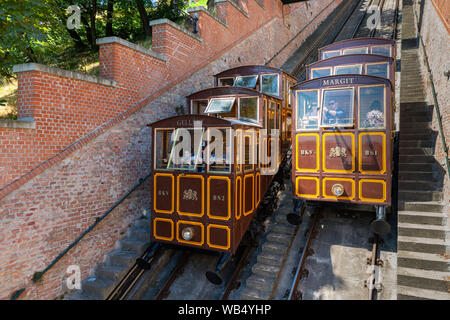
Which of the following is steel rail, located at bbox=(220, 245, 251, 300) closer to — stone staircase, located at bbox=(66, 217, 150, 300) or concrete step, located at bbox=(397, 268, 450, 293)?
stone staircase, located at bbox=(66, 217, 150, 300)

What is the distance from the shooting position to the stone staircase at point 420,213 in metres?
5.48

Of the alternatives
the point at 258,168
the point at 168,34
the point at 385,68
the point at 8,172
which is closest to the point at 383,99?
the point at 385,68

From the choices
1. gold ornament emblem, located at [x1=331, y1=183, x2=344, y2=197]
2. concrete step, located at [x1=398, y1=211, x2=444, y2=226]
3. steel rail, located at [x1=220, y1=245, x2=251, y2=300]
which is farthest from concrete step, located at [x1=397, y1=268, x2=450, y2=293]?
steel rail, located at [x1=220, y1=245, x2=251, y2=300]

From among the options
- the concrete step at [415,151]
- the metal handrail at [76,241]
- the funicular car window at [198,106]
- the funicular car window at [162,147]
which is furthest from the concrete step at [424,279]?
the metal handrail at [76,241]

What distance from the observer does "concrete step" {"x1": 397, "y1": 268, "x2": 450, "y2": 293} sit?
534cm

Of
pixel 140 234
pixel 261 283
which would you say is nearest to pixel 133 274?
pixel 140 234

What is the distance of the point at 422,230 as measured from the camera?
6359 mm

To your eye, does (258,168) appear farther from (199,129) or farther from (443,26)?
(443,26)

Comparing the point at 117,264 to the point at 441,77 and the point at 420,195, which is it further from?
the point at 441,77

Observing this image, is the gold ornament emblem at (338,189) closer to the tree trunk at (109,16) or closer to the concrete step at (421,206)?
the concrete step at (421,206)

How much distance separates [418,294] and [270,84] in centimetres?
663

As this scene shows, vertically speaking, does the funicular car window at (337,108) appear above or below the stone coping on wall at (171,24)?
below

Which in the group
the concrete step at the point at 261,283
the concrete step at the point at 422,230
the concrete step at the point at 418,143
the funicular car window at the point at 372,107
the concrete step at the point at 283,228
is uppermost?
the funicular car window at the point at 372,107

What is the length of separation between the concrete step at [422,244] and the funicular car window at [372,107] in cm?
239
